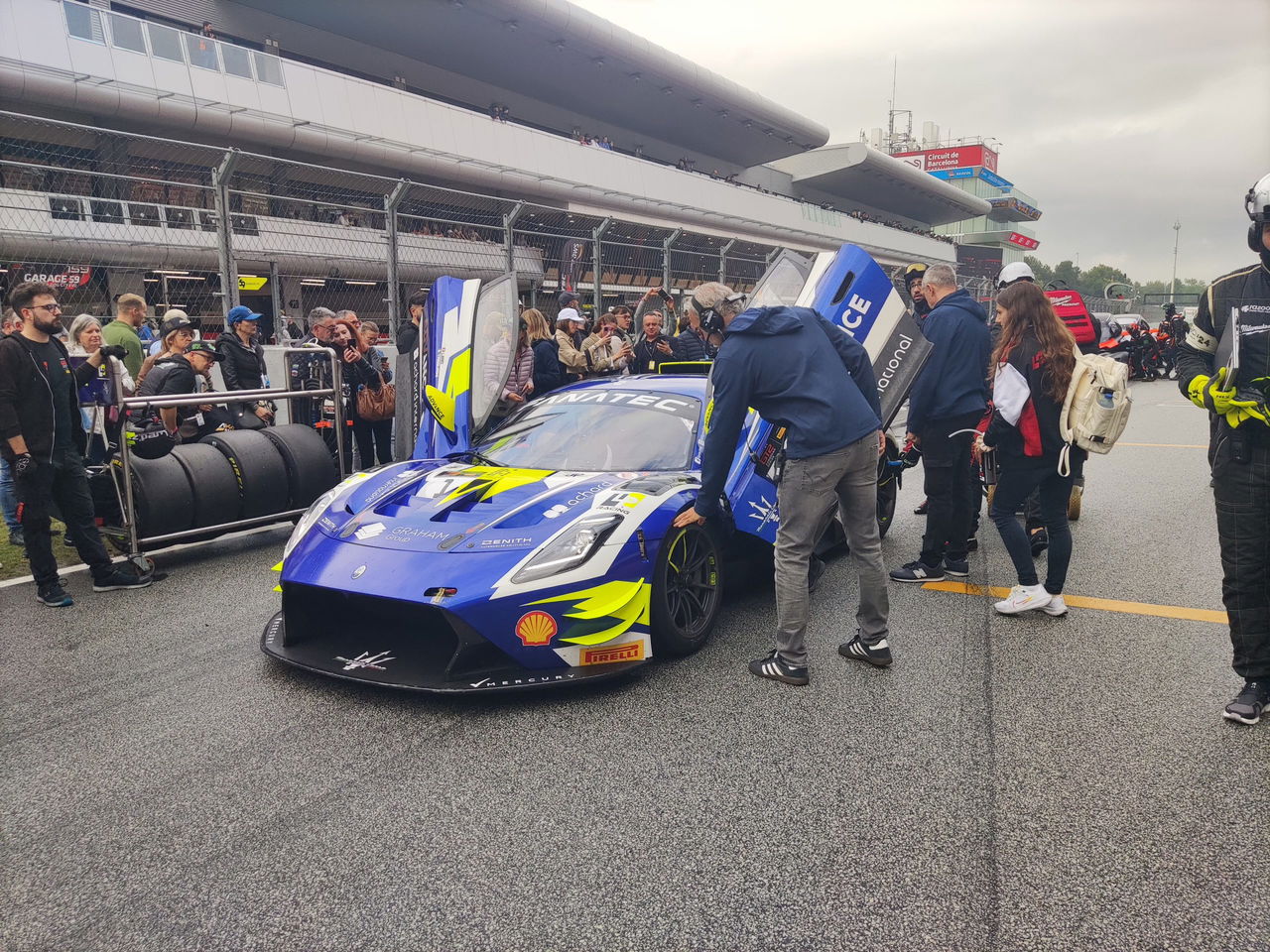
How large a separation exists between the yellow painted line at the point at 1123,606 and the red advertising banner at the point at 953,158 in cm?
10222

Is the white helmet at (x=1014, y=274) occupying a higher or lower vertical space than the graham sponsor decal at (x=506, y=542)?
higher

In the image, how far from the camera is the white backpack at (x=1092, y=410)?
4.25 m

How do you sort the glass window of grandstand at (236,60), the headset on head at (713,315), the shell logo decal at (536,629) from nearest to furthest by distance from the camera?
the shell logo decal at (536,629) < the headset on head at (713,315) < the glass window of grandstand at (236,60)

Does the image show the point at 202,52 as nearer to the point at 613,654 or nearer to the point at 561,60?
the point at 561,60

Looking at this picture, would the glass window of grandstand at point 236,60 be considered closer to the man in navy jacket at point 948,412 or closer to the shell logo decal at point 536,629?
the man in navy jacket at point 948,412

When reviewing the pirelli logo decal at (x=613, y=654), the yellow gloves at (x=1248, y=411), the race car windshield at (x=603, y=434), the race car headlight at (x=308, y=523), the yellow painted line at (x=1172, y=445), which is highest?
the yellow gloves at (x=1248, y=411)

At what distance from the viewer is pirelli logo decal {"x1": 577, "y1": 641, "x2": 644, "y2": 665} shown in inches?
135

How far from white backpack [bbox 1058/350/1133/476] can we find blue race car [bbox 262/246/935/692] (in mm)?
999

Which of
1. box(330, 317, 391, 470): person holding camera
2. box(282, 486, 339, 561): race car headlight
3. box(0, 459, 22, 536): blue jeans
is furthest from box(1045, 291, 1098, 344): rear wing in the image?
box(0, 459, 22, 536): blue jeans

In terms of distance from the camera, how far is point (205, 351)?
21.2 feet

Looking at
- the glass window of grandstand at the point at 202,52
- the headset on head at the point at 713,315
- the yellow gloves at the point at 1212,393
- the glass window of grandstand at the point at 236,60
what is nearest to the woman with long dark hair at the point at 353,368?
the headset on head at the point at 713,315

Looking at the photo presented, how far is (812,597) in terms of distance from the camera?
15.7 feet

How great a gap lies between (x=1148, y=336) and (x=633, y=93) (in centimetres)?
2147

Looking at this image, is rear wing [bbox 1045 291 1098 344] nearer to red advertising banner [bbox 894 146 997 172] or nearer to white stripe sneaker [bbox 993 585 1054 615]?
white stripe sneaker [bbox 993 585 1054 615]
